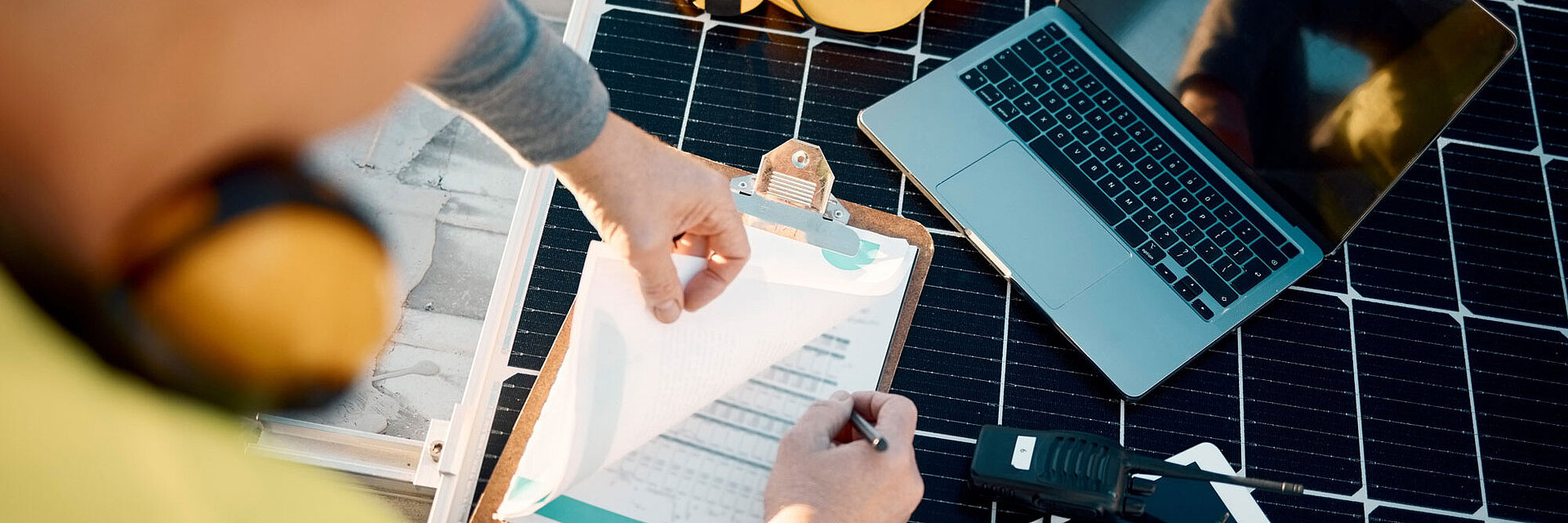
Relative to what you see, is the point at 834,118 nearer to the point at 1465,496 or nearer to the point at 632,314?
the point at 632,314

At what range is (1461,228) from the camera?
1199 millimetres

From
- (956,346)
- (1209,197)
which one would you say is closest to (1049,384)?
(956,346)

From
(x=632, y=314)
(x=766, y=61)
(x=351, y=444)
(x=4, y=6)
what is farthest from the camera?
(x=351, y=444)

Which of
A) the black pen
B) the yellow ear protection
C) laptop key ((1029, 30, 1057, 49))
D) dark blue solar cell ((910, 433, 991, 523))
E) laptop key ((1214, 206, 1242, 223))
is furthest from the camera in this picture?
laptop key ((1029, 30, 1057, 49))

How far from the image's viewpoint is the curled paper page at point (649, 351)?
0.94 m

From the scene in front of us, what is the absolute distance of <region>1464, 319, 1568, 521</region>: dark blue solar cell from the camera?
3.46ft

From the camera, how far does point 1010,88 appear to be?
4.01 ft

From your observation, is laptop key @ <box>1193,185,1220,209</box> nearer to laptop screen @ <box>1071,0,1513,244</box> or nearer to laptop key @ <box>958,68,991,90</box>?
laptop screen @ <box>1071,0,1513,244</box>

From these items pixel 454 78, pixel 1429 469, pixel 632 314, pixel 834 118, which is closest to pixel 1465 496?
pixel 1429 469

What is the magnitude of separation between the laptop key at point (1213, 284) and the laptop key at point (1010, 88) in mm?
318

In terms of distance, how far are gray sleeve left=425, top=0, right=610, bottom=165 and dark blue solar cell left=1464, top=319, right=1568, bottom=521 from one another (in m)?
1.11

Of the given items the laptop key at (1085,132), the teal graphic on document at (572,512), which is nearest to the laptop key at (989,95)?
the laptop key at (1085,132)

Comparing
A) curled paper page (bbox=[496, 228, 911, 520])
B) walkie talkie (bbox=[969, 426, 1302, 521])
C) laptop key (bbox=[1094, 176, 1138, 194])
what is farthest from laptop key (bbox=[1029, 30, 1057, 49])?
walkie talkie (bbox=[969, 426, 1302, 521])

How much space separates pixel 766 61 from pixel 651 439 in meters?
0.57
